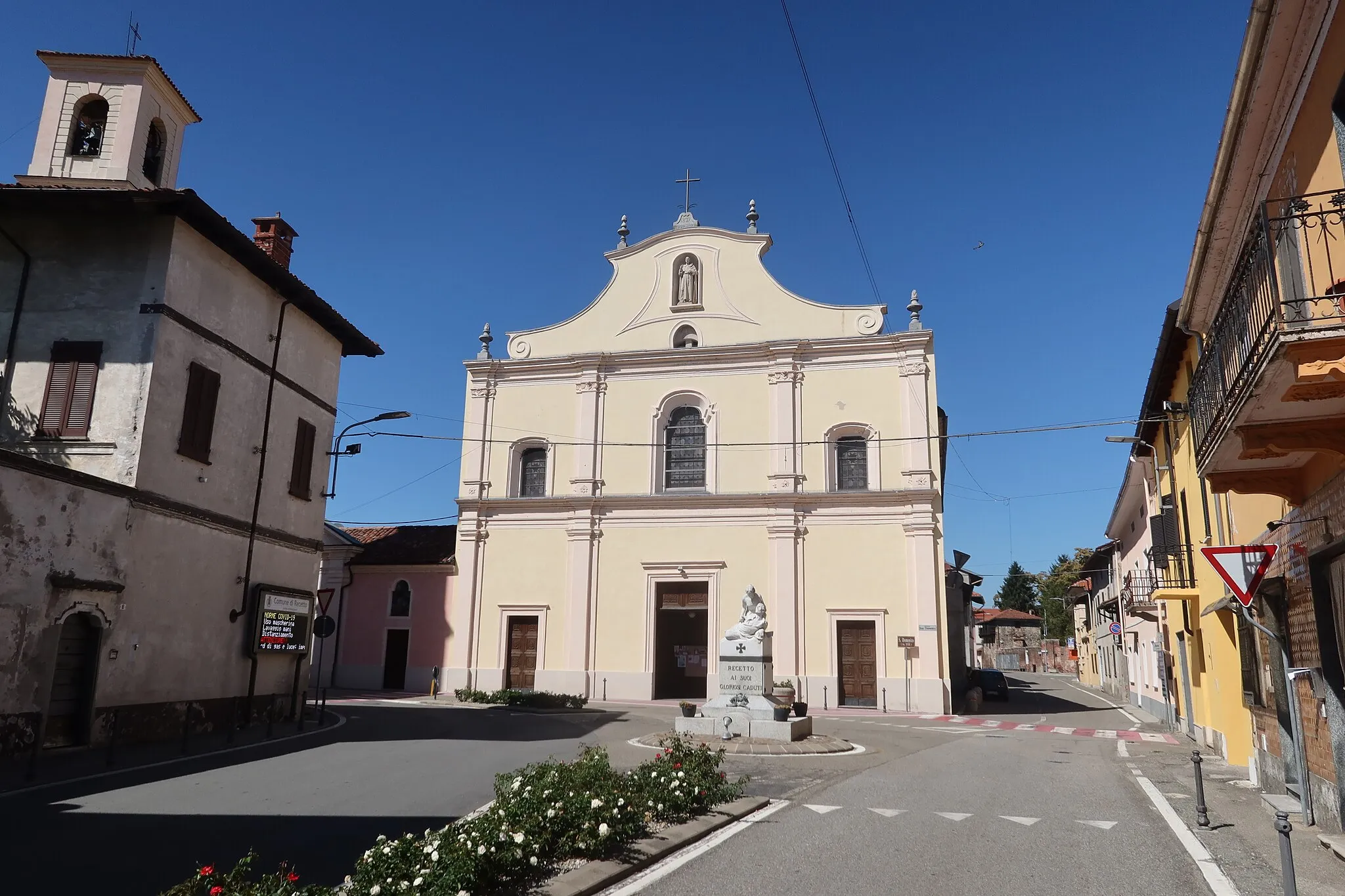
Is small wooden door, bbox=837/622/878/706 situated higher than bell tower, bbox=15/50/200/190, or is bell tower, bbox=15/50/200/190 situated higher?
bell tower, bbox=15/50/200/190

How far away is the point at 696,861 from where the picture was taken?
7488mm

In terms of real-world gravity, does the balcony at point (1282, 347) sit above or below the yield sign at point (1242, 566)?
above

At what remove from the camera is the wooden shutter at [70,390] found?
15.4 m

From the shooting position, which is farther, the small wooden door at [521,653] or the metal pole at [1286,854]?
the small wooden door at [521,653]

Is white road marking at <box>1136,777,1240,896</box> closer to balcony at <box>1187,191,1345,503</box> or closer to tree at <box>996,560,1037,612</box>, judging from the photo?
balcony at <box>1187,191,1345,503</box>

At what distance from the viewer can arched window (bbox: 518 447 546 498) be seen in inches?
1278

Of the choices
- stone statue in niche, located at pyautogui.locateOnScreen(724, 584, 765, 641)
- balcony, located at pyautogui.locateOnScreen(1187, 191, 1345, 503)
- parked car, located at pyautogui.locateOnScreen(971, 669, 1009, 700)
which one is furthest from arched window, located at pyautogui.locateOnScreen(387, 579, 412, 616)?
balcony, located at pyautogui.locateOnScreen(1187, 191, 1345, 503)

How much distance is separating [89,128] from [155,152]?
50.7 inches

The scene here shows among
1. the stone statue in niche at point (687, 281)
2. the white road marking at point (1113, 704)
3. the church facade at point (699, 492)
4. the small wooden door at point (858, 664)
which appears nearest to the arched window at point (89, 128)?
the church facade at point (699, 492)

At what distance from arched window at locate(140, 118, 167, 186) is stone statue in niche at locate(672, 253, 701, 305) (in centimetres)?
1692

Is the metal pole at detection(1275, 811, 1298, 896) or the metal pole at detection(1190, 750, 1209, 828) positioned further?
the metal pole at detection(1190, 750, 1209, 828)

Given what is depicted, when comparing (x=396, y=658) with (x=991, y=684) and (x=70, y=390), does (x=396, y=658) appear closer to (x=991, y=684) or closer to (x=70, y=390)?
(x=70, y=390)

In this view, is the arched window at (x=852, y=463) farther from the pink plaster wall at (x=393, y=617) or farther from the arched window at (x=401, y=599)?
the arched window at (x=401, y=599)

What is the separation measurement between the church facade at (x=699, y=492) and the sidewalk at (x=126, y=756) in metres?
13.7
